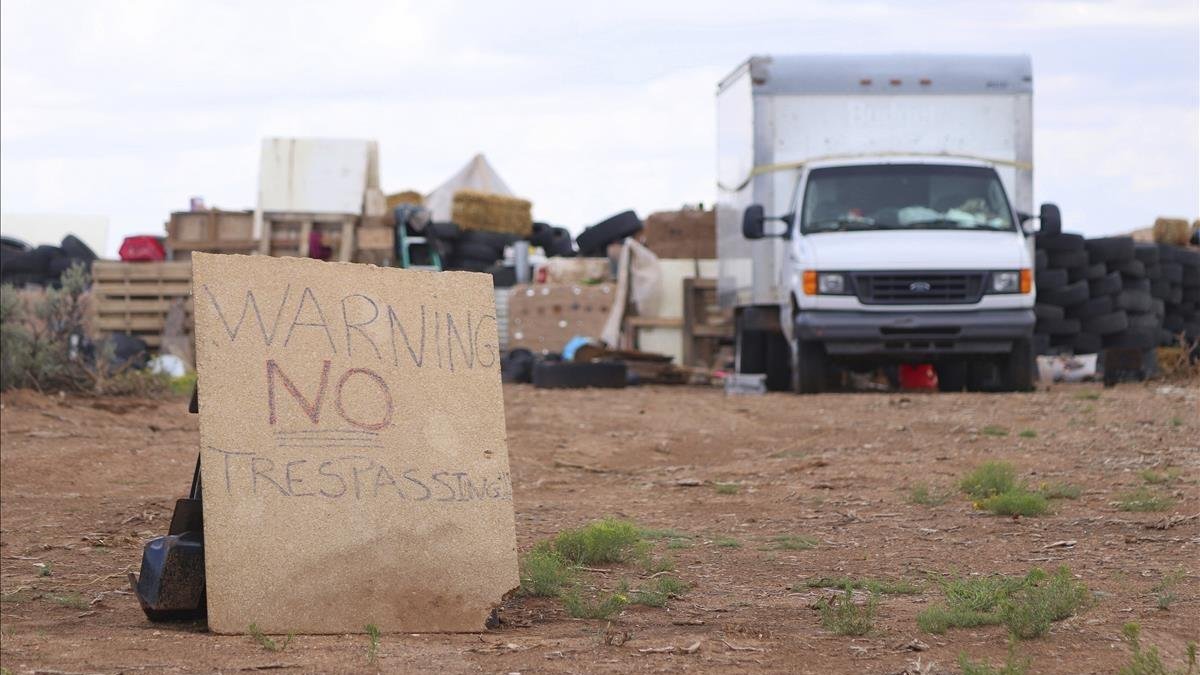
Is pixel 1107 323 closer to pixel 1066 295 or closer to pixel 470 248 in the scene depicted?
pixel 1066 295

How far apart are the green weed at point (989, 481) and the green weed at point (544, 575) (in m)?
3.16

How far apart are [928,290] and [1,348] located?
877cm

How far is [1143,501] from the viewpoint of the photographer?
8289mm

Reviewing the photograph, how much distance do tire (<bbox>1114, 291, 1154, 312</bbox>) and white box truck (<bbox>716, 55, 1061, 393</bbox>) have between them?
4.28 m

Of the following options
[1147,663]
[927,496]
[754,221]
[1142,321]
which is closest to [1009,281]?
[754,221]

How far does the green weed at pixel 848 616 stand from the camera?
510 cm

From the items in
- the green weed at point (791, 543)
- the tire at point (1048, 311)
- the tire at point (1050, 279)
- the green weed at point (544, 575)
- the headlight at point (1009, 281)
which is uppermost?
the tire at point (1050, 279)

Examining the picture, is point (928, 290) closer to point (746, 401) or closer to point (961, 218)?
point (961, 218)

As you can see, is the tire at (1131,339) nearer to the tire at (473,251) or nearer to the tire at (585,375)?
the tire at (585,375)

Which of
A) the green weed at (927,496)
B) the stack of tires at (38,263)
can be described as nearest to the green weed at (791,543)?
the green weed at (927,496)

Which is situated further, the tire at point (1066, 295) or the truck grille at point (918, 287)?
the tire at point (1066, 295)

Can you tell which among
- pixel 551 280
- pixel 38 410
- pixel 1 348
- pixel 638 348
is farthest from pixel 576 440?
pixel 551 280

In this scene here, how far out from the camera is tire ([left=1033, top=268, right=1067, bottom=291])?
20.9 metres

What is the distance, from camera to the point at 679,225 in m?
23.9
